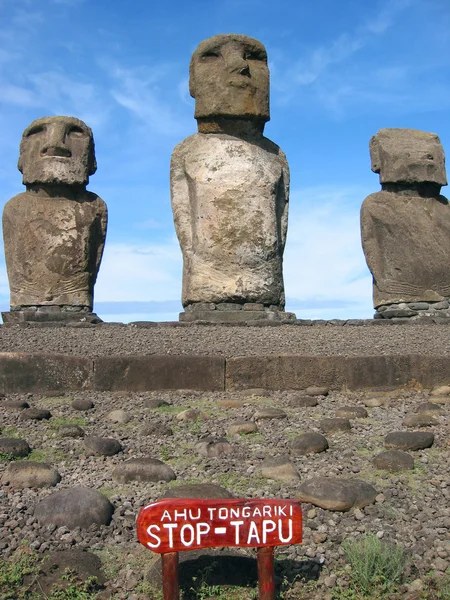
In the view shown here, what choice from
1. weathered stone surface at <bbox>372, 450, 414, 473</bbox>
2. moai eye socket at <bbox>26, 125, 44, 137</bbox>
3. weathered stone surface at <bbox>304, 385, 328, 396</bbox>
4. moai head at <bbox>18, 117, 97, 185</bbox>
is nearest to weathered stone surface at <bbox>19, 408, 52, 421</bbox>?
weathered stone surface at <bbox>304, 385, 328, 396</bbox>

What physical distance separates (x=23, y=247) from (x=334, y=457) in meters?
6.81

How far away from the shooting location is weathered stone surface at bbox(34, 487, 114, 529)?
13.1ft

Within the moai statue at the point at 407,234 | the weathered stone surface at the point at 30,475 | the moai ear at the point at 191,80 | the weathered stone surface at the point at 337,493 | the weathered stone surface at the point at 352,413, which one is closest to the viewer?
the weathered stone surface at the point at 337,493

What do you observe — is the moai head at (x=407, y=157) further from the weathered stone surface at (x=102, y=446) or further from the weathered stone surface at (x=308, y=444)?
the weathered stone surface at (x=102, y=446)

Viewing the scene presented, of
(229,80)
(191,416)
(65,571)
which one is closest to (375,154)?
(229,80)

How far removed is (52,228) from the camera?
1060cm

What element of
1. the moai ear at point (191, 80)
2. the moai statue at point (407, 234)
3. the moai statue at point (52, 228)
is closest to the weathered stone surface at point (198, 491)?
the moai statue at point (52, 228)

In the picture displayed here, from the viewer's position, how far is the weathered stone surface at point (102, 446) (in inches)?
200

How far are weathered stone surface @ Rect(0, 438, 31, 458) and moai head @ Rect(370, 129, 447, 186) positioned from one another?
7.94m

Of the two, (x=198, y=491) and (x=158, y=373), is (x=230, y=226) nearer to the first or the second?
(x=158, y=373)

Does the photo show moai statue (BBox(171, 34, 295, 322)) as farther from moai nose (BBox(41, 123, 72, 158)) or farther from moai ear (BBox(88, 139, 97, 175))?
moai nose (BBox(41, 123, 72, 158))

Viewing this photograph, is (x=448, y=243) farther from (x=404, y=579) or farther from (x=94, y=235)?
(x=404, y=579)

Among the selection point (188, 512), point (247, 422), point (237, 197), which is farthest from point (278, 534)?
point (237, 197)

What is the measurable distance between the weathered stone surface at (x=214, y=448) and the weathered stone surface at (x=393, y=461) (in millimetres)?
909
